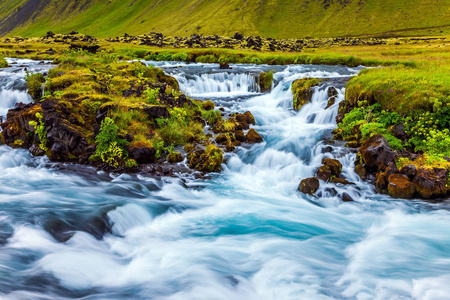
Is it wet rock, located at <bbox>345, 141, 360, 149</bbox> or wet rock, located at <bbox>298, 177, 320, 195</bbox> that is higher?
wet rock, located at <bbox>345, 141, 360, 149</bbox>

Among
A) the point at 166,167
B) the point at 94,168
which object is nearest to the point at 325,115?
the point at 166,167

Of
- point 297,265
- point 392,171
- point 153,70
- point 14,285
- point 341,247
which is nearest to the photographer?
point 14,285

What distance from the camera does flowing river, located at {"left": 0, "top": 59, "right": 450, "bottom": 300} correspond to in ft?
21.5

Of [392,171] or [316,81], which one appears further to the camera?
[316,81]

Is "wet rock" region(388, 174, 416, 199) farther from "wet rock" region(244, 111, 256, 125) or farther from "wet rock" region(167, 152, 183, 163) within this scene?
"wet rock" region(244, 111, 256, 125)

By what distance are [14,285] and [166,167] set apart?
7.31 meters

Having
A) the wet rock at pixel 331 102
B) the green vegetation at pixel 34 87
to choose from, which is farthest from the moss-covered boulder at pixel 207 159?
the green vegetation at pixel 34 87

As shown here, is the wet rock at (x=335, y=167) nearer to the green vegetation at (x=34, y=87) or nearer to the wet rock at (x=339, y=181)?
the wet rock at (x=339, y=181)

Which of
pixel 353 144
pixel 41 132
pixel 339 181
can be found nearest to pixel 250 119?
pixel 353 144

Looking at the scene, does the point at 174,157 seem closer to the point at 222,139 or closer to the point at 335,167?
the point at 222,139

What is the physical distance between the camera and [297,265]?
7570 mm

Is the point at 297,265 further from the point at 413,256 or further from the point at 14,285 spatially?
the point at 14,285

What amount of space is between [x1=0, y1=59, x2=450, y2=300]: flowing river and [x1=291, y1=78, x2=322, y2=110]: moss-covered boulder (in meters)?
7.33

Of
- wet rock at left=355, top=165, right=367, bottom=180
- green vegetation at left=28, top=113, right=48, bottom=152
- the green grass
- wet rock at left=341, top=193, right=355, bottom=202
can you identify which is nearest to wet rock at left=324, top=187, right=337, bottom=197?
wet rock at left=341, top=193, right=355, bottom=202
